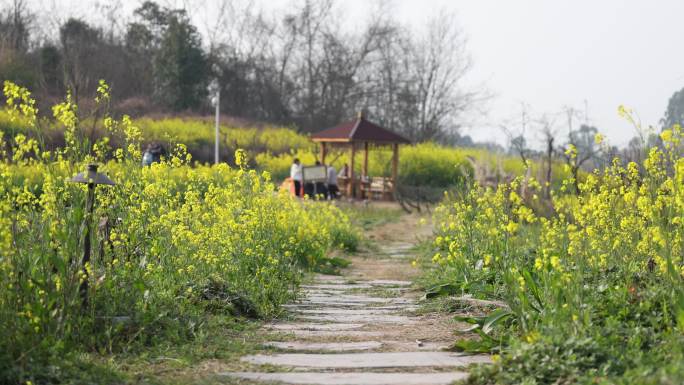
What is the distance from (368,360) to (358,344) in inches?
16.0

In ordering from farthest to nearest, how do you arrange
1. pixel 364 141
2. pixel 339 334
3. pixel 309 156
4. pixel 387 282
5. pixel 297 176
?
pixel 309 156, pixel 364 141, pixel 297 176, pixel 387 282, pixel 339 334

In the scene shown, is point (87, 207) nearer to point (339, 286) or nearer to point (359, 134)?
point (339, 286)

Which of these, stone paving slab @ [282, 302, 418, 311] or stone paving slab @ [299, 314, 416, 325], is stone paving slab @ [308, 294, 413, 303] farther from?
stone paving slab @ [299, 314, 416, 325]

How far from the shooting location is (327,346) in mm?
4332

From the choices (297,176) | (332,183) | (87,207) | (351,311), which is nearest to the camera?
(87,207)

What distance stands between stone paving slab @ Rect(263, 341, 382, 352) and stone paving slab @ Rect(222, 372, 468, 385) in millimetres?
563

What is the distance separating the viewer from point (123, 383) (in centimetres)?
344

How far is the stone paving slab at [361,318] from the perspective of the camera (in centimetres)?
522

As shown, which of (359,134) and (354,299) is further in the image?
(359,134)

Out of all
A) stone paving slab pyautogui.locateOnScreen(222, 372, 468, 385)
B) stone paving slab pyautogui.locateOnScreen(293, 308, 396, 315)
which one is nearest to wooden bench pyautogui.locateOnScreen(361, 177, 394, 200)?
stone paving slab pyautogui.locateOnScreen(293, 308, 396, 315)

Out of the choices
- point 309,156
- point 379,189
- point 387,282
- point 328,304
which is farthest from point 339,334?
point 309,156

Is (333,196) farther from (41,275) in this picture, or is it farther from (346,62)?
(346,62)

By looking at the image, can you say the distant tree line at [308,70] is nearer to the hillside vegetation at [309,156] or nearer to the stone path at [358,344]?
the hillside vegetation at [309,156]

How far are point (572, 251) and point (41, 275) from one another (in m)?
2.98
